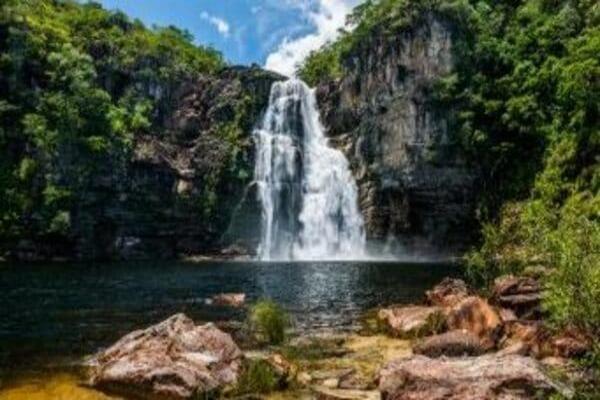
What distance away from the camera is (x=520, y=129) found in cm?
7662

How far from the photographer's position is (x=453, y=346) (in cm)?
2352

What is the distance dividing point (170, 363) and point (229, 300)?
20.3 m

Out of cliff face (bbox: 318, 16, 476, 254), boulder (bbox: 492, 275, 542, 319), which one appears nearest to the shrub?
boulder (bbox: 492, 275, 542, 319)

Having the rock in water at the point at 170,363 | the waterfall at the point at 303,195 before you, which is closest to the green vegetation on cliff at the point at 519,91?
the waterfall at the point at 303,195

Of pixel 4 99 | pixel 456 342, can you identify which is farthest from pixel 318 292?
pixel 4 99

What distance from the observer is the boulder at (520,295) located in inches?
1171

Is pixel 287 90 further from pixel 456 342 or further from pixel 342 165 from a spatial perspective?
pixel 456 342

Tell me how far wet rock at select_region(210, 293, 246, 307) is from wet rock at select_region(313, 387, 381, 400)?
20167mm

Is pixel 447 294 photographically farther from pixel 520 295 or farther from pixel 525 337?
pixel 525 337

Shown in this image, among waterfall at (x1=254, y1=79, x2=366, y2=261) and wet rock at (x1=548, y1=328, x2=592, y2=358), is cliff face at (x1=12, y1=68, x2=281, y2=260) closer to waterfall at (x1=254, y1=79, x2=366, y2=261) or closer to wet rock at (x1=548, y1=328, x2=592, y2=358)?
waterfall at (x1=254, y1=79, x2=366, y2=261)

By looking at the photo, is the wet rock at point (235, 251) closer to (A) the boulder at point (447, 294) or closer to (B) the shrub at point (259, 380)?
(A) the boulder at point (447, 294)

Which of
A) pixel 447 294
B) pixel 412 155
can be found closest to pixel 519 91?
pixel 412 155

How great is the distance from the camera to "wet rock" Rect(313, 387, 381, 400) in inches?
748

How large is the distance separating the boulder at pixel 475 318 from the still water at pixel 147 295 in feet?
18.4
